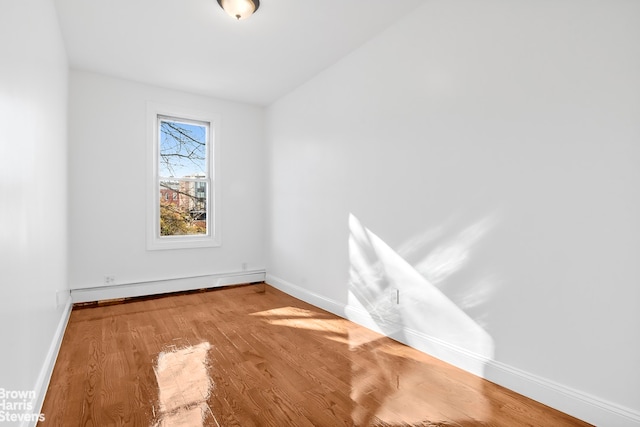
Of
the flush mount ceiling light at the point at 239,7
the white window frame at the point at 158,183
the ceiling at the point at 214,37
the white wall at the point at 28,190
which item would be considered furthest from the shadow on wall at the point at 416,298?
the white wall at the point at 28,190

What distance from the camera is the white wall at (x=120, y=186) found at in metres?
3.73

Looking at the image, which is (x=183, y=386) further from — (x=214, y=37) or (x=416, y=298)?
(x=214, y=37)

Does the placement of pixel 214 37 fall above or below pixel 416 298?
above

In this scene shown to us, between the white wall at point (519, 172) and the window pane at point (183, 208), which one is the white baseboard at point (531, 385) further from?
the window pane at point (183, 208)

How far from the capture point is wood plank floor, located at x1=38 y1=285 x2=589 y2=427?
1.74 meters

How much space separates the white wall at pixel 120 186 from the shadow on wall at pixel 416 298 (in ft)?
7.42

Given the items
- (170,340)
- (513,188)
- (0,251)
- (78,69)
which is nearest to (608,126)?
(513,188)

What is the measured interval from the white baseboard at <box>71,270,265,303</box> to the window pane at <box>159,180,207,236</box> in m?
0.63

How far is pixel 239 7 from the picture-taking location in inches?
97.3

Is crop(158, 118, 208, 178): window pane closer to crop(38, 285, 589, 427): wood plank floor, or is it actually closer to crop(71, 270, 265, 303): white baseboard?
crop(71, 270, 265, 303): white baseboard

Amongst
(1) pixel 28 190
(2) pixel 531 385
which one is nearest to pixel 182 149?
(1) pixel 28 190

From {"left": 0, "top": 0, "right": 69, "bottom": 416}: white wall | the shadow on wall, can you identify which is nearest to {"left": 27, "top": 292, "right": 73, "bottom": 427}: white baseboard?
{"left": 0, "top": 0, "right": 69, "bottom": 416}: white wall

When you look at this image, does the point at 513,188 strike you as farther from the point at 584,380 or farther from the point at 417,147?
the point at 584,380

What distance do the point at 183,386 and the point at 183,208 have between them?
2889mm
